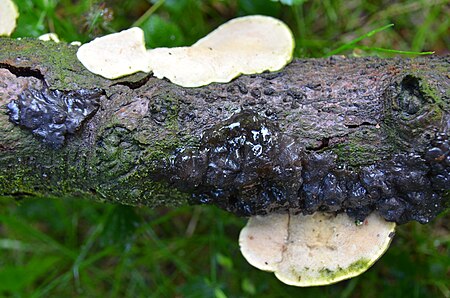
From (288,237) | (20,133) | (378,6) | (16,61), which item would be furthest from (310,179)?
(378,6)

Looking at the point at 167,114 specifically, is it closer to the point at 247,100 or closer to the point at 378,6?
the point at 247,100

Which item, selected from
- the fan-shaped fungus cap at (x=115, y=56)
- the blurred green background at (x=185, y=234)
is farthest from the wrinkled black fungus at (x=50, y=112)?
the blurred green background at (x=185, y=234)

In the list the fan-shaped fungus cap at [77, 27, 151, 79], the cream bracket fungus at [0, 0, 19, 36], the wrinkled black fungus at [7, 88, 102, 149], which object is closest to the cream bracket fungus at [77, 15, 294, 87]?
the fan-shaped fungus cap at [77, 27, 151, 79]

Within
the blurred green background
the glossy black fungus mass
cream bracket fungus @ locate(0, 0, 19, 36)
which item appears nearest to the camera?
the glossy black fungus mass

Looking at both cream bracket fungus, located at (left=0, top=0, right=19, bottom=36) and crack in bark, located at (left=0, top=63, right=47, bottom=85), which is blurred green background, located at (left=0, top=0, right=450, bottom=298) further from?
crack in bark, located at (left=0, top=63, right=47, bottom=85)

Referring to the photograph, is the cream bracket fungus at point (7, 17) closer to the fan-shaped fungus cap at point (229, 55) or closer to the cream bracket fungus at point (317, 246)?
the fan-shaped fungus cap at point (229, 55)
